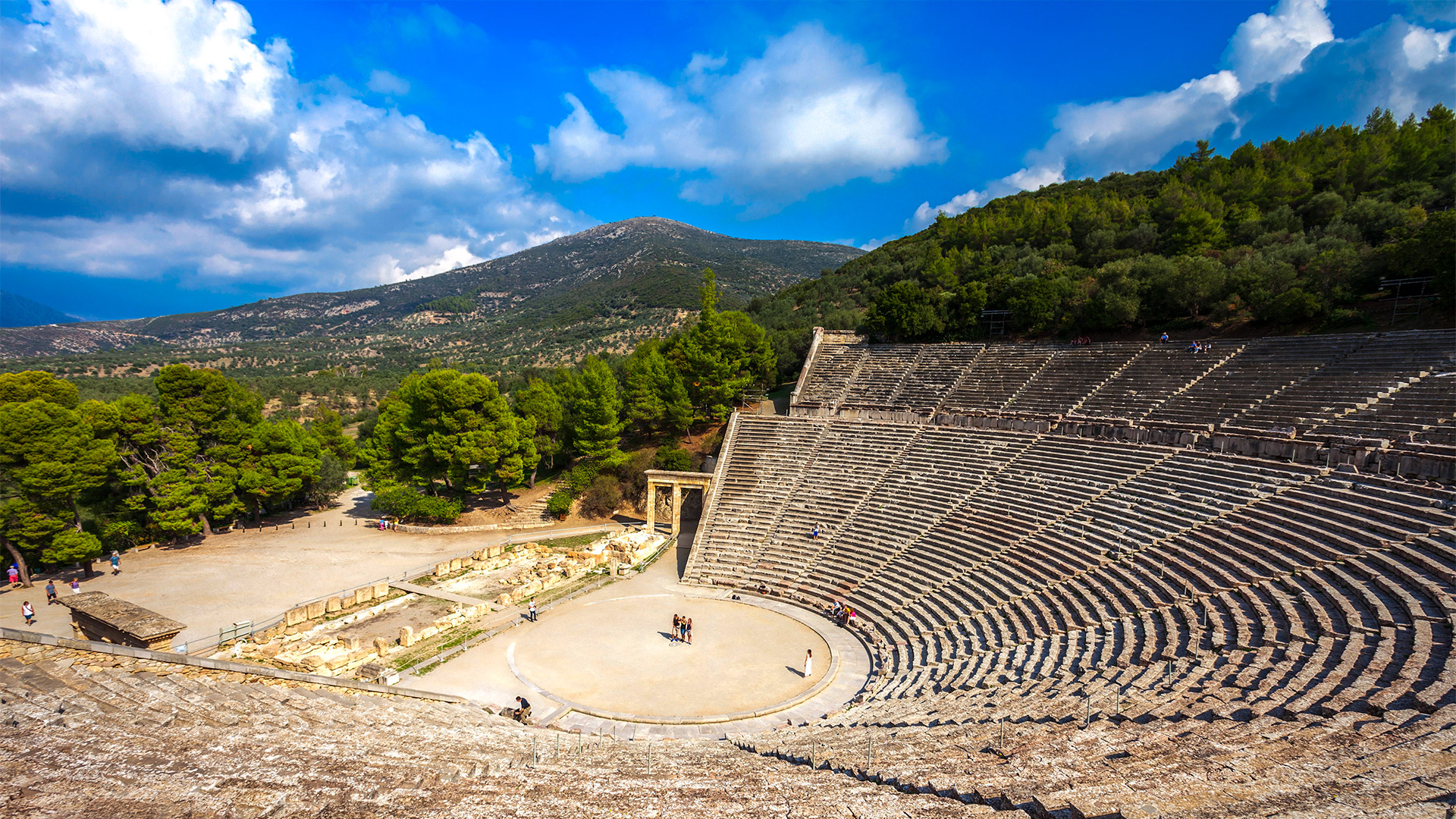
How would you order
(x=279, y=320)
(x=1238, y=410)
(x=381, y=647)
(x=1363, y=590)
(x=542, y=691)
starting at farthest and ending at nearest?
(x=279, y=320), (x=1238, y=410), (x=381, y=647), (x=542, y=691), (x=1363, y=590)

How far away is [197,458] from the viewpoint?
1172 inches

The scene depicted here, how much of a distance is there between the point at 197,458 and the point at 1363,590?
4319 centimetres

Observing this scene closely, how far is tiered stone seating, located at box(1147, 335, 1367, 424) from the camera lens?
20.2m

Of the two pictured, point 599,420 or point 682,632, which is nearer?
point 682,632

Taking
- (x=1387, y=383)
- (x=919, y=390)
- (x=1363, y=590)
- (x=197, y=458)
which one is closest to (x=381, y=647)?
(x=197, y=458)

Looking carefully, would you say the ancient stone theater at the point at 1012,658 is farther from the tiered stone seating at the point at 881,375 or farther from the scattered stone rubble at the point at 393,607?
the tiered stone seating at the point at 881,375

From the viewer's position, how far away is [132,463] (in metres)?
27.8

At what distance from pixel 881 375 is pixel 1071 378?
31.5ft

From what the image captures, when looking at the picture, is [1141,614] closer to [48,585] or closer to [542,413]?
[542,413]

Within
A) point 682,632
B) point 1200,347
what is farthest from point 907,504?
point 1200,347

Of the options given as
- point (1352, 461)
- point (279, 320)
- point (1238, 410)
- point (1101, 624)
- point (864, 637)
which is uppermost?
point (279, 320)

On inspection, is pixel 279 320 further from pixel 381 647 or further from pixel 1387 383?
pixel 1387 383

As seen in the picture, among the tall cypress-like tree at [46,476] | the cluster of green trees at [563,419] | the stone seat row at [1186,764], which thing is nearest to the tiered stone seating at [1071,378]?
the cluster of green trees at [563,419]

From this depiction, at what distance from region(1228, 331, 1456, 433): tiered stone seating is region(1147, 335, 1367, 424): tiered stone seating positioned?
44 centimetres
